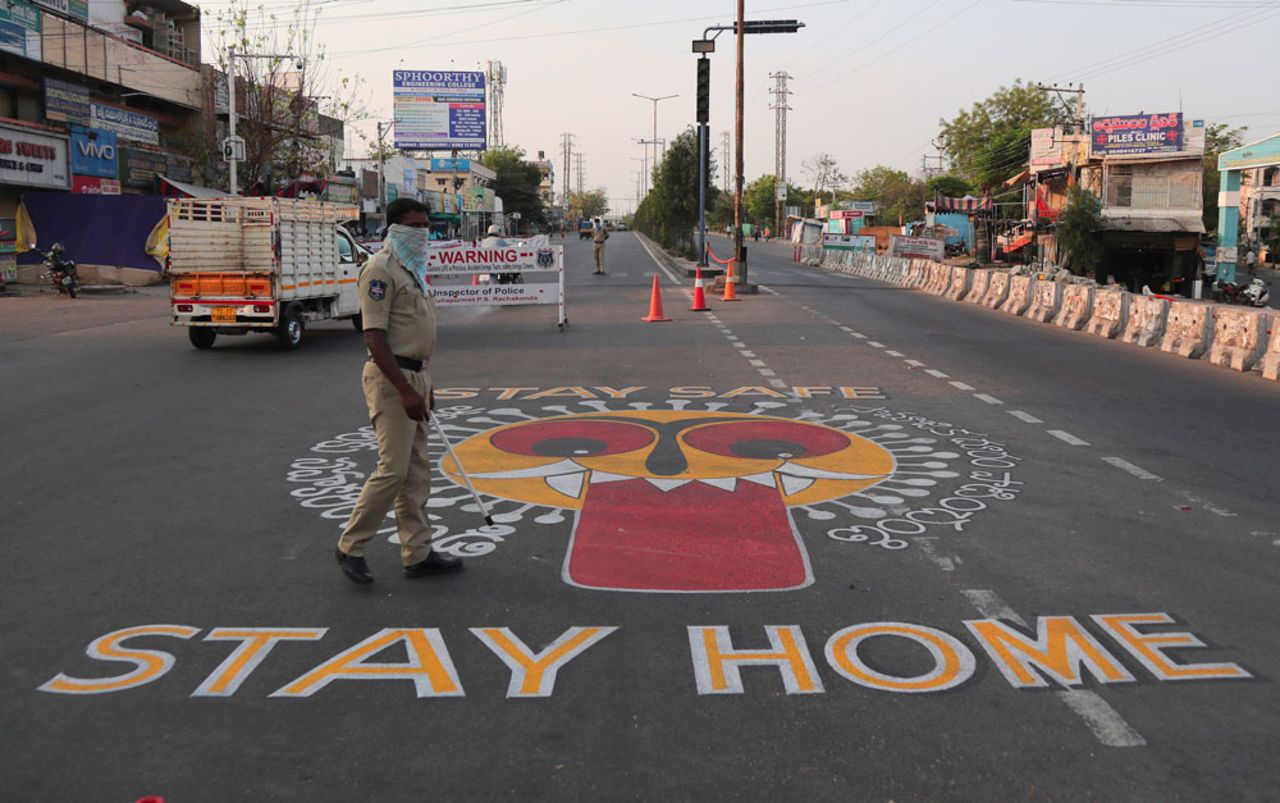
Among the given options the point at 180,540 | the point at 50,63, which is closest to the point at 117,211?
the point at 50,63

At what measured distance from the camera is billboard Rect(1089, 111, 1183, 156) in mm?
41969

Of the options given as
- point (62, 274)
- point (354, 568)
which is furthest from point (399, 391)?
point (62, 274)

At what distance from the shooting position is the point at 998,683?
13.5ft

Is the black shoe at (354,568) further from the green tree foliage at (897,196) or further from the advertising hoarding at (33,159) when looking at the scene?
the green tree foliage at (897,196)

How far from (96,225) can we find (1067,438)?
3150 centimetres

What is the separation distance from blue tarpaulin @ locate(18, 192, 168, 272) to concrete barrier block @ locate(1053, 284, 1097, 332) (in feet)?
83.5

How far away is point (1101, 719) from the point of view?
3814mm

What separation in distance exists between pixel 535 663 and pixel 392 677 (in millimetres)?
569

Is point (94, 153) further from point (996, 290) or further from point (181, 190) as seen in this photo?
point (996, 290)

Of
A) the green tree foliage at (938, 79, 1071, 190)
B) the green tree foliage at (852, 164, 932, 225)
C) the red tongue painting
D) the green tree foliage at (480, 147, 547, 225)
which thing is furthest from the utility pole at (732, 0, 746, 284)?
the green tree foliage at (480, 147, 547, 225)

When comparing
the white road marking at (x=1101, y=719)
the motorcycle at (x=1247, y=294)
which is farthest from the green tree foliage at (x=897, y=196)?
the white road marking at (x=1101, y=719)

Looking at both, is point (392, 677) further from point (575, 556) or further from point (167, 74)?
point (167, 74)

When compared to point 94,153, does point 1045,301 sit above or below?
below

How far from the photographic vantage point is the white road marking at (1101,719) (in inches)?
144
